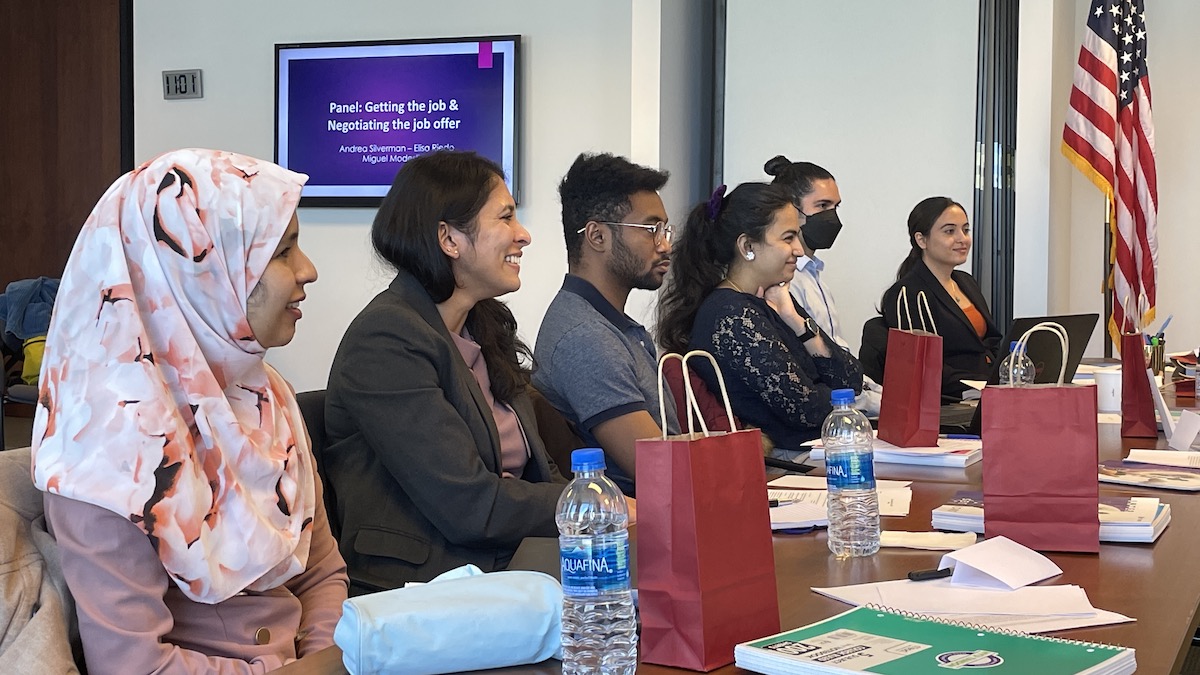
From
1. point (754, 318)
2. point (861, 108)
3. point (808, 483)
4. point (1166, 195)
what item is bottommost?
point (808, 483)

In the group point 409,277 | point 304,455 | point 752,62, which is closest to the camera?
point 304,455

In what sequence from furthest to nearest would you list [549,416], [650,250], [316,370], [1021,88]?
1. [316,370]
2. [1021,88]
3. [650,250]
4. [549,416]

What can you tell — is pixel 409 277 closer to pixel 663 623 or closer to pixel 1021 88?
pixel 663 623

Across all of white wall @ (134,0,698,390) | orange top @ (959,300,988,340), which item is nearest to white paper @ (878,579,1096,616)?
orange top @ (959,300,988,340)

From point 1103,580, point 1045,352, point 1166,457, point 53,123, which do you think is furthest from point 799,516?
point 53,123

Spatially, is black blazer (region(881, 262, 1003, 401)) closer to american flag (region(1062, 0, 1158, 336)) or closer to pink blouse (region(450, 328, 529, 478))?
american flag (region(1062, 0, 1158, 336))

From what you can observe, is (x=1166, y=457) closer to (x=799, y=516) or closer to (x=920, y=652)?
(x=799, y=516)

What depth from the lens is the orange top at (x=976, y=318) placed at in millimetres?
4789

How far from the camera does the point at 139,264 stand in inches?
58.2

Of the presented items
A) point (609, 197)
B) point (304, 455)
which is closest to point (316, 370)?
point (609, 197)

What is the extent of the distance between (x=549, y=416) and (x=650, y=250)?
0.57 m

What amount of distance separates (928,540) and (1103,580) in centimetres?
25

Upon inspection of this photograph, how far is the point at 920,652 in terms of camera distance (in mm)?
1049

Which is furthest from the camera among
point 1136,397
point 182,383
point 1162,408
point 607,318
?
point 607,318
